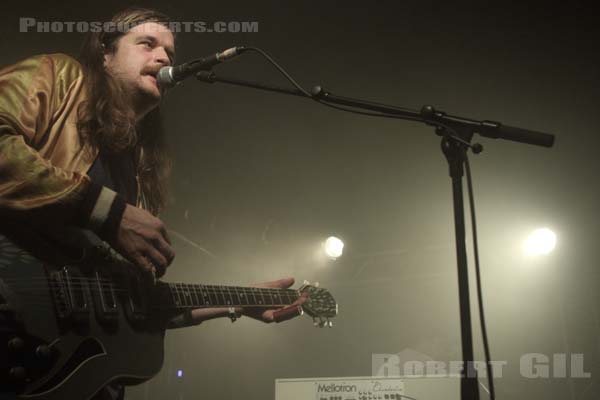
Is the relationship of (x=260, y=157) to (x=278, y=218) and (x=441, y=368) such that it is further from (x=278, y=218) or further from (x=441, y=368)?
(x=441, y=368)


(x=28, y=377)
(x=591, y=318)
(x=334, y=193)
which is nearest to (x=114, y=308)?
(x=28, y=377)

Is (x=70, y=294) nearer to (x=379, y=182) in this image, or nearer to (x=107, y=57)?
(x=107, y=57)

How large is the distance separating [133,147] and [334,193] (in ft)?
2.83

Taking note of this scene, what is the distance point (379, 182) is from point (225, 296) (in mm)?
946

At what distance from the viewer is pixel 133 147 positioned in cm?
150

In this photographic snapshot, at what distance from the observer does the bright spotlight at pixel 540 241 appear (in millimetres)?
2520

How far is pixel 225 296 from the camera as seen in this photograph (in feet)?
5.02

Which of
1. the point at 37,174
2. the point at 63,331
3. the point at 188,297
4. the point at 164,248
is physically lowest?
the point at 63,331

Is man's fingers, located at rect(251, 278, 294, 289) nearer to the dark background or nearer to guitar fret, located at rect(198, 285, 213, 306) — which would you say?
the dark background

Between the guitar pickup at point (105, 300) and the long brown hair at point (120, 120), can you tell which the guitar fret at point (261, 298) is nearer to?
the long brown hair at point (120, 120)

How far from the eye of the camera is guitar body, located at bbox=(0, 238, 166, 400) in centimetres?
111

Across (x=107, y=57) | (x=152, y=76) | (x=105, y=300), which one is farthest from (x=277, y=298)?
(x=107, y=57)

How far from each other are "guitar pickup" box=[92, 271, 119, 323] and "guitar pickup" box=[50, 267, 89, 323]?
24 mm

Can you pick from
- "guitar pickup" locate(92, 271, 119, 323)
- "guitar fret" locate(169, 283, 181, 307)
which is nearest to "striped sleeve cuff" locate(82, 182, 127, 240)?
"guitar pickup" locate(92, 271, 119, 323)
